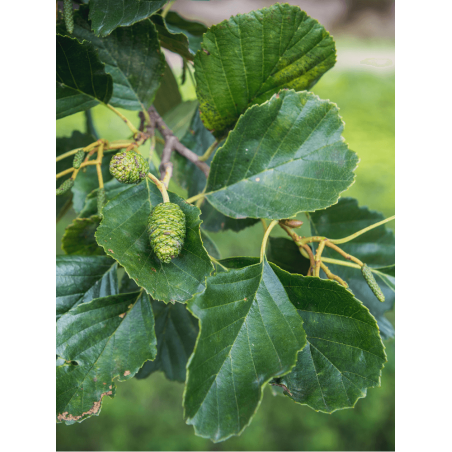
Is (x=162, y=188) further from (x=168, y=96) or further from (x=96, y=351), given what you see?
(x=168, y=96)

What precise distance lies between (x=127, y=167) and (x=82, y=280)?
0.15 metres

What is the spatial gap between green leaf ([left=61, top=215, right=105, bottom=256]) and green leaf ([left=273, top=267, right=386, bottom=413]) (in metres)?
0.23

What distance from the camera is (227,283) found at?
347mm

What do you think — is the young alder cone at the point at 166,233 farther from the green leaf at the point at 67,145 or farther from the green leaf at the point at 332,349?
Answer: the green leaf at the point at 67,145

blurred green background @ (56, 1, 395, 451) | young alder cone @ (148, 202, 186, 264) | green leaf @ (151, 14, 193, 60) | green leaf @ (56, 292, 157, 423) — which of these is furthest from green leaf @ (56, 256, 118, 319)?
blurred green background @ (56, 1, 395, 451)

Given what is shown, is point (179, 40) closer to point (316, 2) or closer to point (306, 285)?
point (306, 285)

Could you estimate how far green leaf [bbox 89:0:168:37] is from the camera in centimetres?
38

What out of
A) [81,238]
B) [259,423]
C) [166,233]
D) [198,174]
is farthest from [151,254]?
[259,423]

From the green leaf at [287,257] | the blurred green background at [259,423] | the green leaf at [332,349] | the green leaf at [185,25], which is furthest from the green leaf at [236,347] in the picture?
the blurred green background at [259,423]

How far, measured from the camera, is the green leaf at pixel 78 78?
0.39 metres

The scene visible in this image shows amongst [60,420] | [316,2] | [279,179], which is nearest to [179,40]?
[279,179]

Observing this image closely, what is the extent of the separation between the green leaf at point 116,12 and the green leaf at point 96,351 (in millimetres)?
267

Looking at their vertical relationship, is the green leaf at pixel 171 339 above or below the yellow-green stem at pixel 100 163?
below
